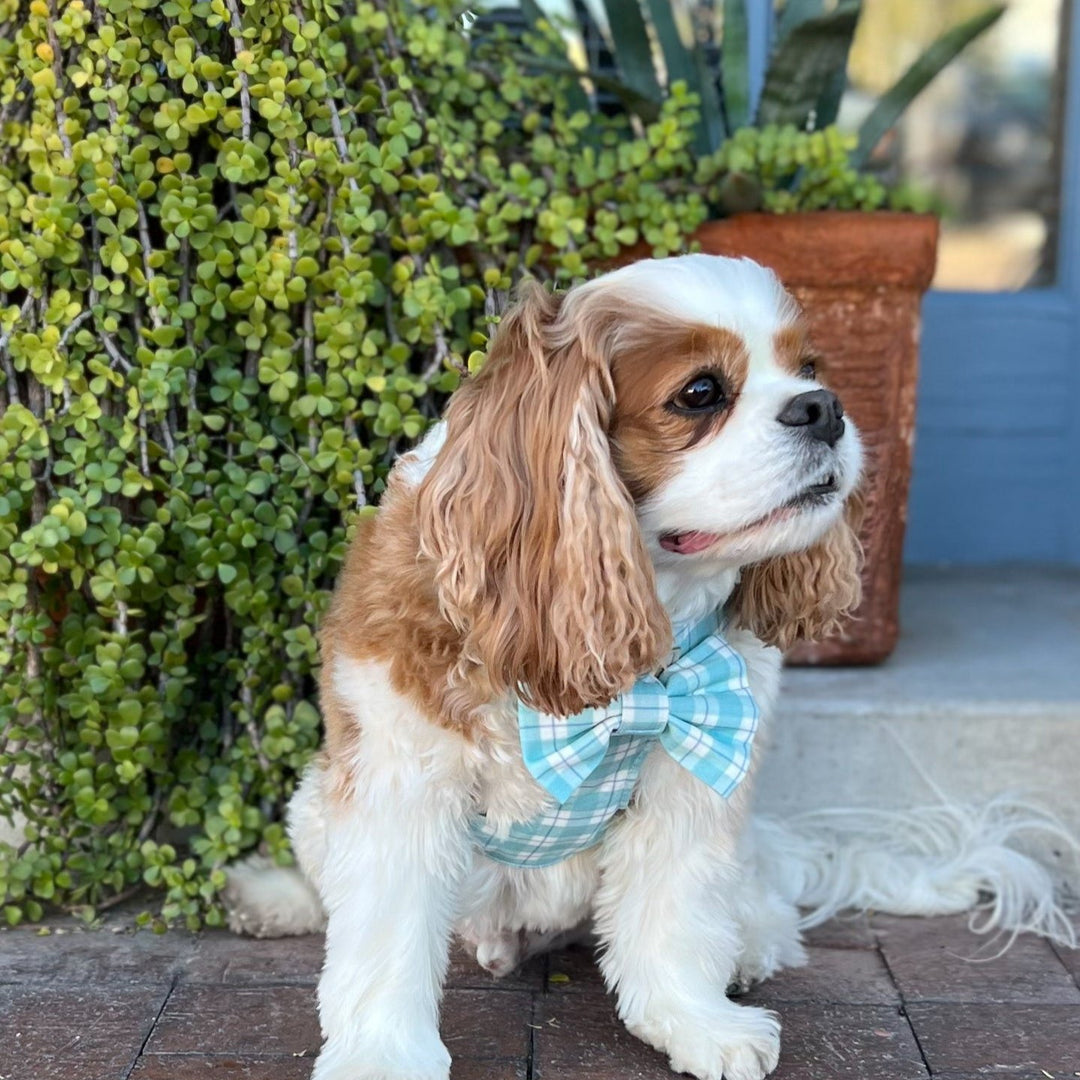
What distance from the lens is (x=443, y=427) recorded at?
7.13ft

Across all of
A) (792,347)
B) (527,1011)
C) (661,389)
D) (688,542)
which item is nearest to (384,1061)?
(527,1011)

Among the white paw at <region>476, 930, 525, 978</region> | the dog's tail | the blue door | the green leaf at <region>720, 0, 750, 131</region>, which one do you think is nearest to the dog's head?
the white paw at <region>476, 930, 525, 978</region>

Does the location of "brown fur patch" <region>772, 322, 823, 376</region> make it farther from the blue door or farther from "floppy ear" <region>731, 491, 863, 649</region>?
the blue door

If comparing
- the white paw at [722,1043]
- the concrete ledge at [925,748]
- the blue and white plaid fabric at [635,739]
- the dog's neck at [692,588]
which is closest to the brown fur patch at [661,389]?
the dog's neck at [692,588]

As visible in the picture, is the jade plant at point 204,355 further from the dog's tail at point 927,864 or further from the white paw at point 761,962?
the dog's tail at point 927,864

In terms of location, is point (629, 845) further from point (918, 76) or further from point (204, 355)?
point (918, 76)

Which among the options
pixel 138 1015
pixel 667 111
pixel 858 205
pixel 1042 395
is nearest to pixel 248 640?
pixel 138 1015

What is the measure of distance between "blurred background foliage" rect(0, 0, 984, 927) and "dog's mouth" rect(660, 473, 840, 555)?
825 millimetres

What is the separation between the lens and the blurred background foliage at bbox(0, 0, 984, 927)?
2.51 meters

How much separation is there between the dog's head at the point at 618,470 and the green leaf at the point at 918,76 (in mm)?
1458

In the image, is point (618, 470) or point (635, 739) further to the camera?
point (635, 739)

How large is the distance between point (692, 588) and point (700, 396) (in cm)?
36

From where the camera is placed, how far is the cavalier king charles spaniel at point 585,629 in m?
1.95

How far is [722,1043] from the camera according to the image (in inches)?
87.3
